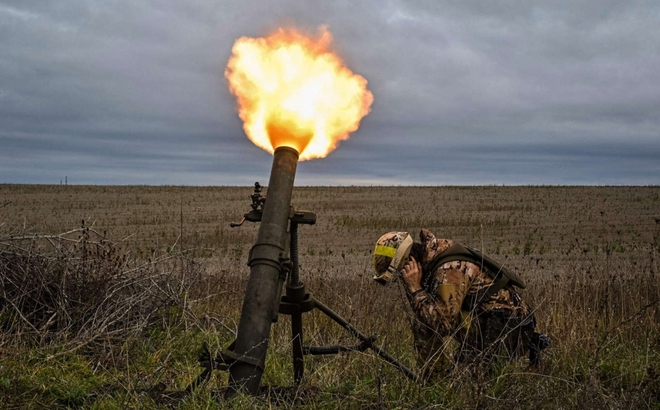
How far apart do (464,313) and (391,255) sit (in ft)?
2.73

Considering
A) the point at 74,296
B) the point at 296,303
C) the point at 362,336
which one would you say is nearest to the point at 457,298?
the point at 362,336

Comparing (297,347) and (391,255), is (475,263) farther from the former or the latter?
(297,347)

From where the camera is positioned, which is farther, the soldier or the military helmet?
the military helmet

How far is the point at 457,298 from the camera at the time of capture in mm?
4922

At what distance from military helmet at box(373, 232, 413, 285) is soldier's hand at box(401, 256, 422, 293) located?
50 millimetres

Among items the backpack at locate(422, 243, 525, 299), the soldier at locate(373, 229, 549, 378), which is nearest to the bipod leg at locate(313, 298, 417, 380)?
the soldier at locate(373, 229, 549, 378)

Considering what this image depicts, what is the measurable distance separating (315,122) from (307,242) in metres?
16.6

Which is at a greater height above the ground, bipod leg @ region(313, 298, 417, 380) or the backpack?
the backpack

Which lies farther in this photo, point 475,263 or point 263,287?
point 475,263

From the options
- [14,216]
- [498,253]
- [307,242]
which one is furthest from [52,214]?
[498,253]

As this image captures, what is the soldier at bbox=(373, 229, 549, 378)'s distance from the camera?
4906mm

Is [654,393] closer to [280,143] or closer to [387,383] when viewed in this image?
[387,383]

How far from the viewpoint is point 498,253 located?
1803 cm

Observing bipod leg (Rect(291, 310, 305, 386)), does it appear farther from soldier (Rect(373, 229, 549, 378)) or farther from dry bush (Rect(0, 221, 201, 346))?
dry bush (Rect(0, 221, 201, 346))
